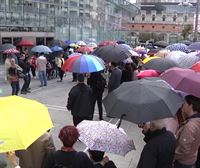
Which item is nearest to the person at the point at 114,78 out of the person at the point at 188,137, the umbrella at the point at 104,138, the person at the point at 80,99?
the person at the point at 80,99

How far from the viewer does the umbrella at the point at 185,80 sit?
5.70m

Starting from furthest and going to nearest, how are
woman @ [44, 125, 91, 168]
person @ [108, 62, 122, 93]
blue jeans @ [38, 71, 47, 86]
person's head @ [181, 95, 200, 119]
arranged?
blue jeans @ [38, 71, 47, 86] → person @ [108, 62, 122, 93] → person's head @ [181, 95, 200, 119] → woman @ [44, 125, 91, 168]

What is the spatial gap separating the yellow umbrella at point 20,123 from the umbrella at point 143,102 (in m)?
0.81

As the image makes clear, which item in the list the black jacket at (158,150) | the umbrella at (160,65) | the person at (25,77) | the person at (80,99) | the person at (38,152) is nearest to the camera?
the black jacket at (158,150)

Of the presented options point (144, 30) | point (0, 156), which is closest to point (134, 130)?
point (0, 156)

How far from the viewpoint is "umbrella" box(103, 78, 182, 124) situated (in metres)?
4.48

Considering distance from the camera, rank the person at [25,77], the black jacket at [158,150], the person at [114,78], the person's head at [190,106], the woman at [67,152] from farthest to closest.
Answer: the person at [25,77] < the person at [114,78] < the person's head at [190,106] < the black jacket at [158,150] < the woman at [67,152]

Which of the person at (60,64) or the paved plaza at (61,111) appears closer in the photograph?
the paved plaza at (61,111)

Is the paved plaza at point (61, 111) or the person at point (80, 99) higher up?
the person at point (80, 99)

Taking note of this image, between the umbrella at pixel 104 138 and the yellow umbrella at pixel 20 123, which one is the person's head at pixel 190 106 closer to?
the umbrella at pixel 104 138

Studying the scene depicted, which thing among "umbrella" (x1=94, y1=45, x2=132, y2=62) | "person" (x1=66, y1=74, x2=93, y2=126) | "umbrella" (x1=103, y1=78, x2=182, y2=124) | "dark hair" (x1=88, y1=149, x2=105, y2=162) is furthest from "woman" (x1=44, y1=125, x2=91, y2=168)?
"umbrella" (x1=94, y1=45, x2=132, y2=62)

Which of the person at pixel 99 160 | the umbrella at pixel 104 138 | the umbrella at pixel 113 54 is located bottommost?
the person at pixel 99 160

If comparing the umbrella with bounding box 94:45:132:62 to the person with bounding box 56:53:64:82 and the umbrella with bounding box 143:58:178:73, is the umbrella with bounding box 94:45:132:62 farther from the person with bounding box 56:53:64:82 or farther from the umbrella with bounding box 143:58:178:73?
the person with bounding box 56:53:64:82

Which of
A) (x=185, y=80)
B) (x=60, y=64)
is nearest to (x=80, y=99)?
(x=185, y=80)
